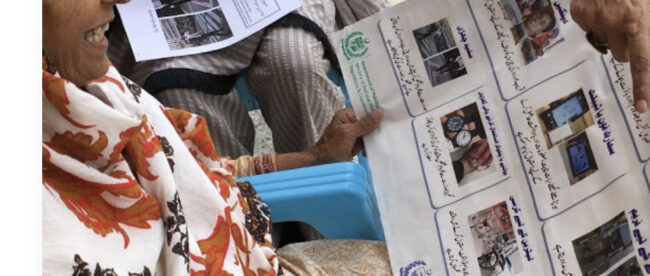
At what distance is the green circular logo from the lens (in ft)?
2.67

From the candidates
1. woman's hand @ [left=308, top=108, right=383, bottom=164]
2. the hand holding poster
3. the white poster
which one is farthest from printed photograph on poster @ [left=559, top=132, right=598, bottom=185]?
the white poster

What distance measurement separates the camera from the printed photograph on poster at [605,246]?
67 cm

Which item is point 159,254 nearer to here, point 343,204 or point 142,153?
point 142,153

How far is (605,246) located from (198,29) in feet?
2.42

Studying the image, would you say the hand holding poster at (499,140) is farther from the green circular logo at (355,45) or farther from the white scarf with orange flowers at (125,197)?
the white scarf with orange flowers at (125,197)

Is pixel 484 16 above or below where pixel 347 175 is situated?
above

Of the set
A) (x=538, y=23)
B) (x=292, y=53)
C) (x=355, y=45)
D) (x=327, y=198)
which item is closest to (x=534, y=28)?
(x=538, y=23)

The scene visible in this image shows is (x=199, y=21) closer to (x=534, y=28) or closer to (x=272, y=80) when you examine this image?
(x=272, y=80)

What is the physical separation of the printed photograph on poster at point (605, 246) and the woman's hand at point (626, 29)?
0.43 ft

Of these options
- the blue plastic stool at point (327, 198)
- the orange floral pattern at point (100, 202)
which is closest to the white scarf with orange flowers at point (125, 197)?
the orange floral pattern at point (100, 202)

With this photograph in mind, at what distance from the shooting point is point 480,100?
0.76 m

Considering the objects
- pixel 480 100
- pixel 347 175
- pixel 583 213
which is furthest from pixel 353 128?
pixel 583 213

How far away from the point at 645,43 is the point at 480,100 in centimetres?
19

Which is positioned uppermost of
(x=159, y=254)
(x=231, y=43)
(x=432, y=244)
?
(x=231, y=43)
